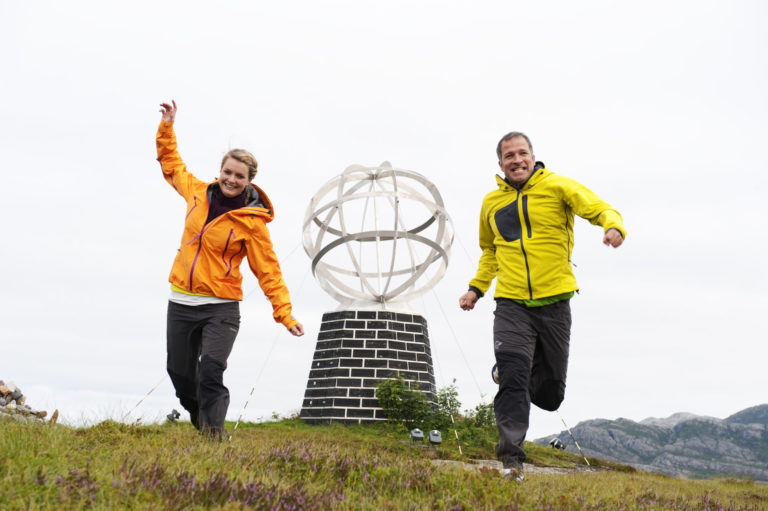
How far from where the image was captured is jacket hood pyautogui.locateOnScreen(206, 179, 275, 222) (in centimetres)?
519

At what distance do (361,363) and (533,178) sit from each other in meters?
10.1

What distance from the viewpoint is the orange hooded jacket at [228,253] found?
5.09 meters

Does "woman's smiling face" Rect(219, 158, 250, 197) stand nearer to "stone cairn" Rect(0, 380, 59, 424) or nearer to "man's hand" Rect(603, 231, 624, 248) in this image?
"man's hand" Rect(603, 231, 624, 248)

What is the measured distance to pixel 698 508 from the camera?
418 cm

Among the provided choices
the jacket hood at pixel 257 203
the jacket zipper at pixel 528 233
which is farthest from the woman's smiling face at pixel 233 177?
the jacket zipper at pixel 528 233

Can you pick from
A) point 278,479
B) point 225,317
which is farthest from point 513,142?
point 278,479

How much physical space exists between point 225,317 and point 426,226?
11390 millimetres

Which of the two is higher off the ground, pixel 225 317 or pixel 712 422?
pixel 712 422

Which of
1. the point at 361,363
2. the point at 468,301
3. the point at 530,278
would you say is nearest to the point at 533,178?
the point at 530,278

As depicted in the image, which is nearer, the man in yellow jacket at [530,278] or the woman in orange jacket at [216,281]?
the man in yellow jacket at [530,278]

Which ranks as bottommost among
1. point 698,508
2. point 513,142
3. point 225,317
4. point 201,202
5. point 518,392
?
point 698,508

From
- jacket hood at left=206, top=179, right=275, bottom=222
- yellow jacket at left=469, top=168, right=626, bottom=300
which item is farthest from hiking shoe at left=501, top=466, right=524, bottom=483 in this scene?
jacket hood at left=206, top=179, right=275, bottom=222

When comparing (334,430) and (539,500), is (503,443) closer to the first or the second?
(539,500)

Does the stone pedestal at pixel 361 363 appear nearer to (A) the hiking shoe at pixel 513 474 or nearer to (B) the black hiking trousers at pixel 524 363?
(B) the black hiking trousers at pixel 524 363
